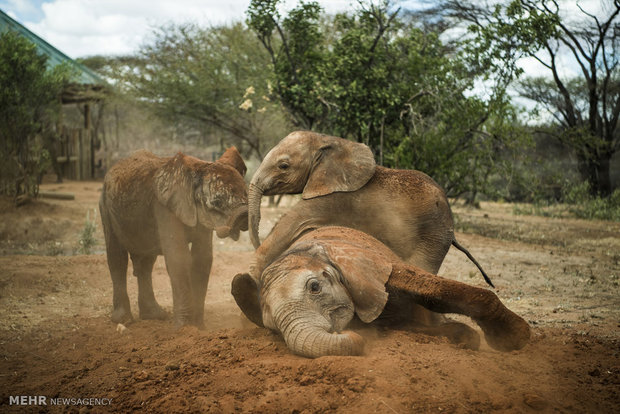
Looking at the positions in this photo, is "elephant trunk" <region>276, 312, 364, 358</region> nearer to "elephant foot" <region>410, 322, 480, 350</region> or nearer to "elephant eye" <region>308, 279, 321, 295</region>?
"elephant eye" <region>308, 279, 321, 295</region>

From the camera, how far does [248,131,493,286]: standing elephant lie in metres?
4.48

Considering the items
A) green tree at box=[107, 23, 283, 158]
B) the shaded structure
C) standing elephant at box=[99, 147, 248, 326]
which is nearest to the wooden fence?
the shaded structure

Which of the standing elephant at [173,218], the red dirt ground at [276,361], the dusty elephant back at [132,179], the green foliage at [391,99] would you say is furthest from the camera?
the green foliage at [391,99]

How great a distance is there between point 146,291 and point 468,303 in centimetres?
381

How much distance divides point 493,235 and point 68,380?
9525mm

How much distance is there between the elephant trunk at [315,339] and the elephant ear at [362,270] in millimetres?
322

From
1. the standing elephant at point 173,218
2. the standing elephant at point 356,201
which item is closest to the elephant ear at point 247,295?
the standing elephant at point 356,201

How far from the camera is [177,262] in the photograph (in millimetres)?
5242

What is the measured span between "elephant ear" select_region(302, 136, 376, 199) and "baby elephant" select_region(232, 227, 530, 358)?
2.44 feet

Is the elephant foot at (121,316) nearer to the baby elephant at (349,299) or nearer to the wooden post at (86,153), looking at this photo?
the baby elephant at (349,299)

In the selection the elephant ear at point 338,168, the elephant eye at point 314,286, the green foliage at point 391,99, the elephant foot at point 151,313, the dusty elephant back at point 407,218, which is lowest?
the elephant foot at point 151,313

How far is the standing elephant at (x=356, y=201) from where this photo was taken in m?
4.48

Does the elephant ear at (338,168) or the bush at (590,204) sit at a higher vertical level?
the elephant ear at (338,168)

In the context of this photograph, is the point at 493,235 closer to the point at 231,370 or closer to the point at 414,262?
the point at 414,262
